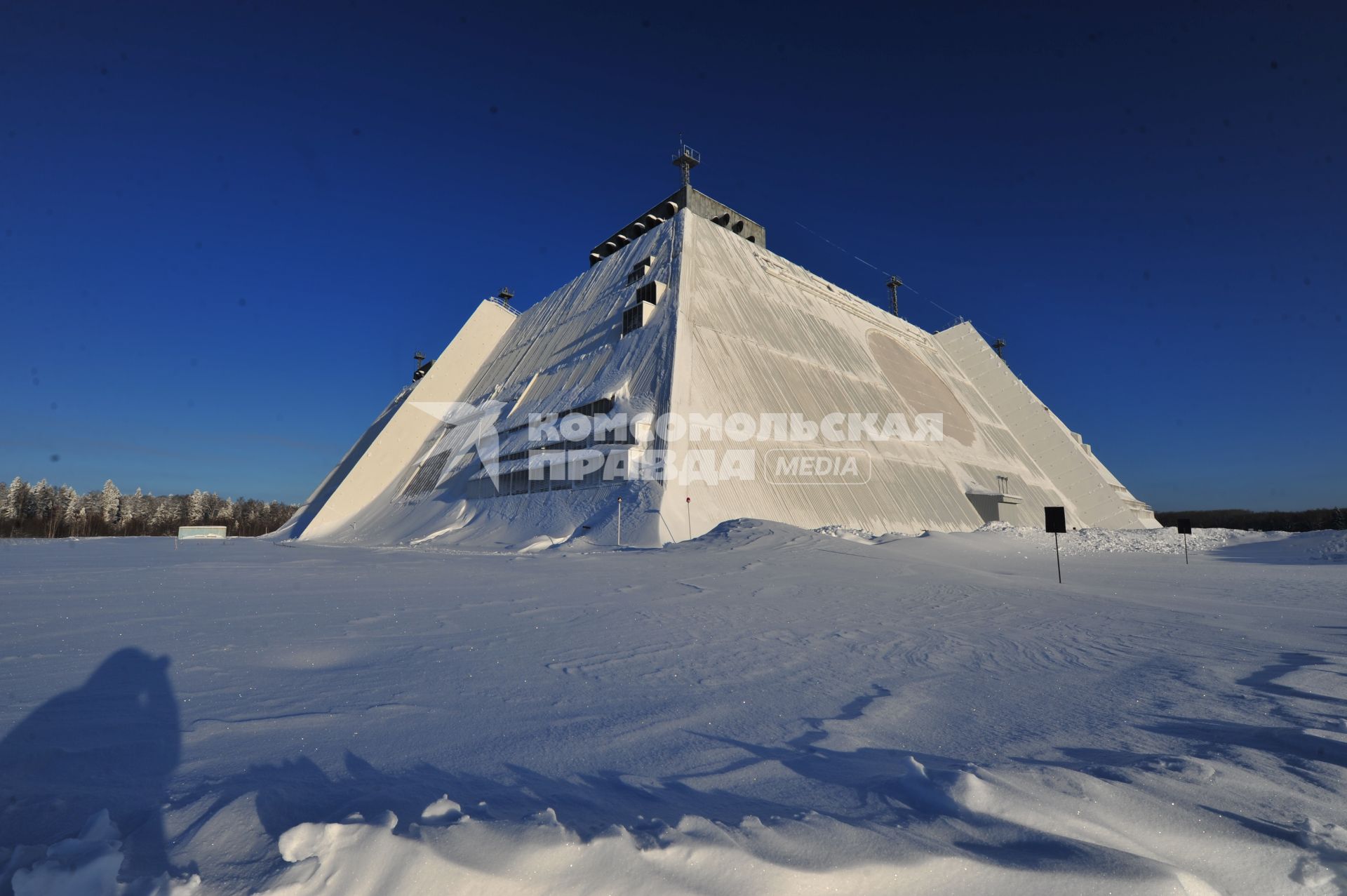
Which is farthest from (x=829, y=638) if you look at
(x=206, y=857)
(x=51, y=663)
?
(x=51, y=663)

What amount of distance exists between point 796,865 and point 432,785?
1386mm

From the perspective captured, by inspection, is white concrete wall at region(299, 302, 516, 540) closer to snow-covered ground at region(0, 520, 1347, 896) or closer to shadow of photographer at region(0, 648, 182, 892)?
snow-covered ground at region(0, 520, 1347, 896)

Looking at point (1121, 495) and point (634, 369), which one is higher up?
point (634, 369)

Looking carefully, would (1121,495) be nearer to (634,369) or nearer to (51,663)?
(634,369)

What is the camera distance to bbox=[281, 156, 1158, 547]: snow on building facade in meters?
19.2

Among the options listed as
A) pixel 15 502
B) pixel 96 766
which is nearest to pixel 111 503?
pixel 15 502

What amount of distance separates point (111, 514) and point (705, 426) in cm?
9960

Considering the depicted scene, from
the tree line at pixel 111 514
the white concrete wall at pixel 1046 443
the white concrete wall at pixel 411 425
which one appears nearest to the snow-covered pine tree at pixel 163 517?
the tree line at pixel 111 514

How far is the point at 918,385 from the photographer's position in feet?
102

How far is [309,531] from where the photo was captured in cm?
2922

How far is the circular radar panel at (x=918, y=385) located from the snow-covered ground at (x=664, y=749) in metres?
23.4

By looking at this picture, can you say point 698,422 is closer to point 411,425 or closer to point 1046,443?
point 411,425
